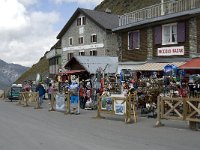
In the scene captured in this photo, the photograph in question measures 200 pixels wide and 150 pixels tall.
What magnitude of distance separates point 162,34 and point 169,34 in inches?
23.3

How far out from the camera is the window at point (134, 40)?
98.5 feet

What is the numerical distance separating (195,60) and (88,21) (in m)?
25.0

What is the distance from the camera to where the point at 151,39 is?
28.5 metres

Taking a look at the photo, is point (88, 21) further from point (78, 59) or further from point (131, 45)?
point (131, 45)

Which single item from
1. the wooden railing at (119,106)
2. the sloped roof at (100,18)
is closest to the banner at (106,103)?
the wooden railing at (119,106)

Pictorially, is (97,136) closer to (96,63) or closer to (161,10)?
(161,10)

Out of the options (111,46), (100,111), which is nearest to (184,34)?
(100,111)

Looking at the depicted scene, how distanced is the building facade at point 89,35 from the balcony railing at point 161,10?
12.4 meters

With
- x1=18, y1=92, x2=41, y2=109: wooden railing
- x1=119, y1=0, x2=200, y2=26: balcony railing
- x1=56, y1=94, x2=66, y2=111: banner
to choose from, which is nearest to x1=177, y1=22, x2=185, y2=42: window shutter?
x1=119, y1=0, x2=200, y2=26: balcony railing

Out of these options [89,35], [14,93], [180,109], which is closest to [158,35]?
[180,109]

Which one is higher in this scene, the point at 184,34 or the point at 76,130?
the point at 184,34

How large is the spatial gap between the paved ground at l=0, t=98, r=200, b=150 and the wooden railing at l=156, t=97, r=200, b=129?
1.43 ft

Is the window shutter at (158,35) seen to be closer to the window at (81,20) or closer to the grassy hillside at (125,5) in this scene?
the window at (81,20)

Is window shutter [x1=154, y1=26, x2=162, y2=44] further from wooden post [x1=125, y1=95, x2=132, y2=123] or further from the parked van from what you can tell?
the parked van
